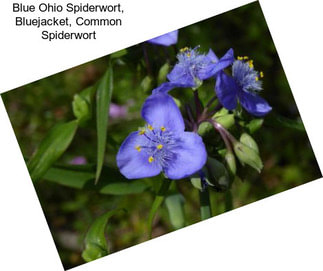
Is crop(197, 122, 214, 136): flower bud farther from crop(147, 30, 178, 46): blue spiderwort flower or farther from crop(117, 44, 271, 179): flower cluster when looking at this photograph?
crop(147, 30, 178, 46): blue spiderwort flower

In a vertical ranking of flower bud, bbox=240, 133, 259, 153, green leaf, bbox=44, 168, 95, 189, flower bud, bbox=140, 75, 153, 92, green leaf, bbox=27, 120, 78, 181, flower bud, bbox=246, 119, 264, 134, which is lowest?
flower bud, bbox=240, 133, 259, 153

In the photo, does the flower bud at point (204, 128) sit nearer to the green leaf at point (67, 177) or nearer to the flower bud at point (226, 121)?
the flower bud at point (226, 121)

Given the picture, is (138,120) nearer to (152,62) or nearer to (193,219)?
(193,219)

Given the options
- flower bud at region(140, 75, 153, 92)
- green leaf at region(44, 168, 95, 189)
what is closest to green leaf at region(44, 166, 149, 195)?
green leaf at region(44, 168, 95, 189)

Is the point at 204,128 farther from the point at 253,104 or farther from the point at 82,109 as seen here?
the point at 82,109

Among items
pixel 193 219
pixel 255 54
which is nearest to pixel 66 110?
pixel 193 219

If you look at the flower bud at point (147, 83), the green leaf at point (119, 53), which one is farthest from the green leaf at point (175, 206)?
the green leaf at point (119, 53)

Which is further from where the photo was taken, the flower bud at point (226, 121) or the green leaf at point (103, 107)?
the green leaf at point (103, 107)
